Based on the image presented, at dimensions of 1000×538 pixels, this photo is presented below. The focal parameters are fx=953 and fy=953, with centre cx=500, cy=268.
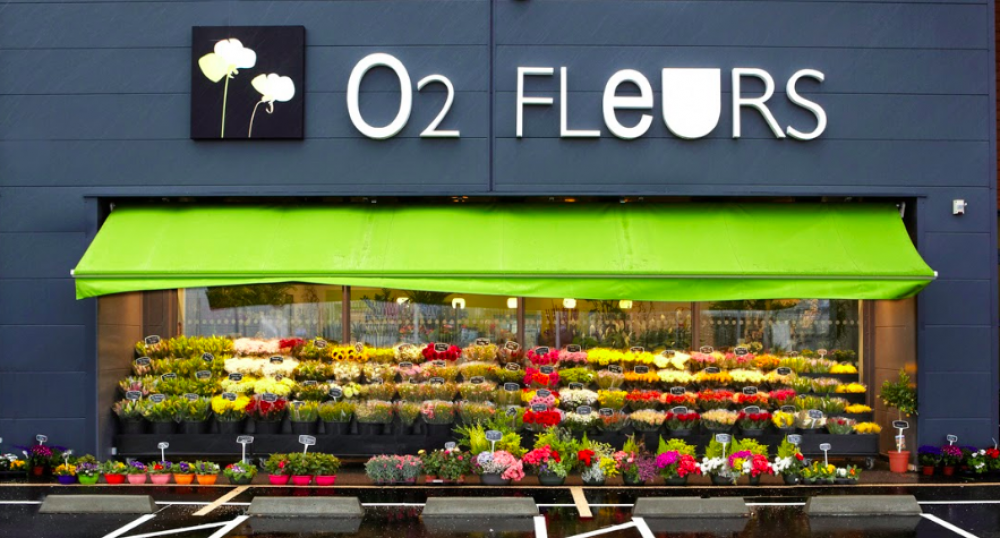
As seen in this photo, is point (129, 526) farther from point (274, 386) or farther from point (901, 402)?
point (901, 402)

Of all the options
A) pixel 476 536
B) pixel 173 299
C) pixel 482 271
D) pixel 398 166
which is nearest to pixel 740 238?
pixel 482 271

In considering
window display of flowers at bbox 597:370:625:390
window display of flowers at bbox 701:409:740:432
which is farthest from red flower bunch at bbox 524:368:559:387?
window display of flowers at bbox 701:409:740:432

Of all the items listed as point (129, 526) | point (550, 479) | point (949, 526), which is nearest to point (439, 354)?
point (550, 479)

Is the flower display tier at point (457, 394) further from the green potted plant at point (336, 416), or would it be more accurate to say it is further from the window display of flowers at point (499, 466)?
the window display of flowers at point (499, 466)

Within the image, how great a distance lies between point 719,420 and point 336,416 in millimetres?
5512

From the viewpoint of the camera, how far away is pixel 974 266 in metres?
13.8

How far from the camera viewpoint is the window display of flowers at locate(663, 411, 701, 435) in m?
13.6

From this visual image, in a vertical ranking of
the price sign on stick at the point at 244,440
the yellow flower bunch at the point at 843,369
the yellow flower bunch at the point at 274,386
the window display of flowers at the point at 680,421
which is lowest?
the price sign on stick at the point at 244,440

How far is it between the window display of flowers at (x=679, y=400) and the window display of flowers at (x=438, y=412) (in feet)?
10.3

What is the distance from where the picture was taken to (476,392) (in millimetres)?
14047

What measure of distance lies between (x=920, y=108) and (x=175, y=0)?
11038mm

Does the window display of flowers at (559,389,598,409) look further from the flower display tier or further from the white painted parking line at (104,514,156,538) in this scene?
the white painted parking line at (104,514,156,538)

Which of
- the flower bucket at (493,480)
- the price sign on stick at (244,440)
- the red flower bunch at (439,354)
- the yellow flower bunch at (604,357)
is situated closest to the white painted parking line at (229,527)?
the price sign on stick at (244,440)

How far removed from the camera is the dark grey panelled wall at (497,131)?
13.7m
